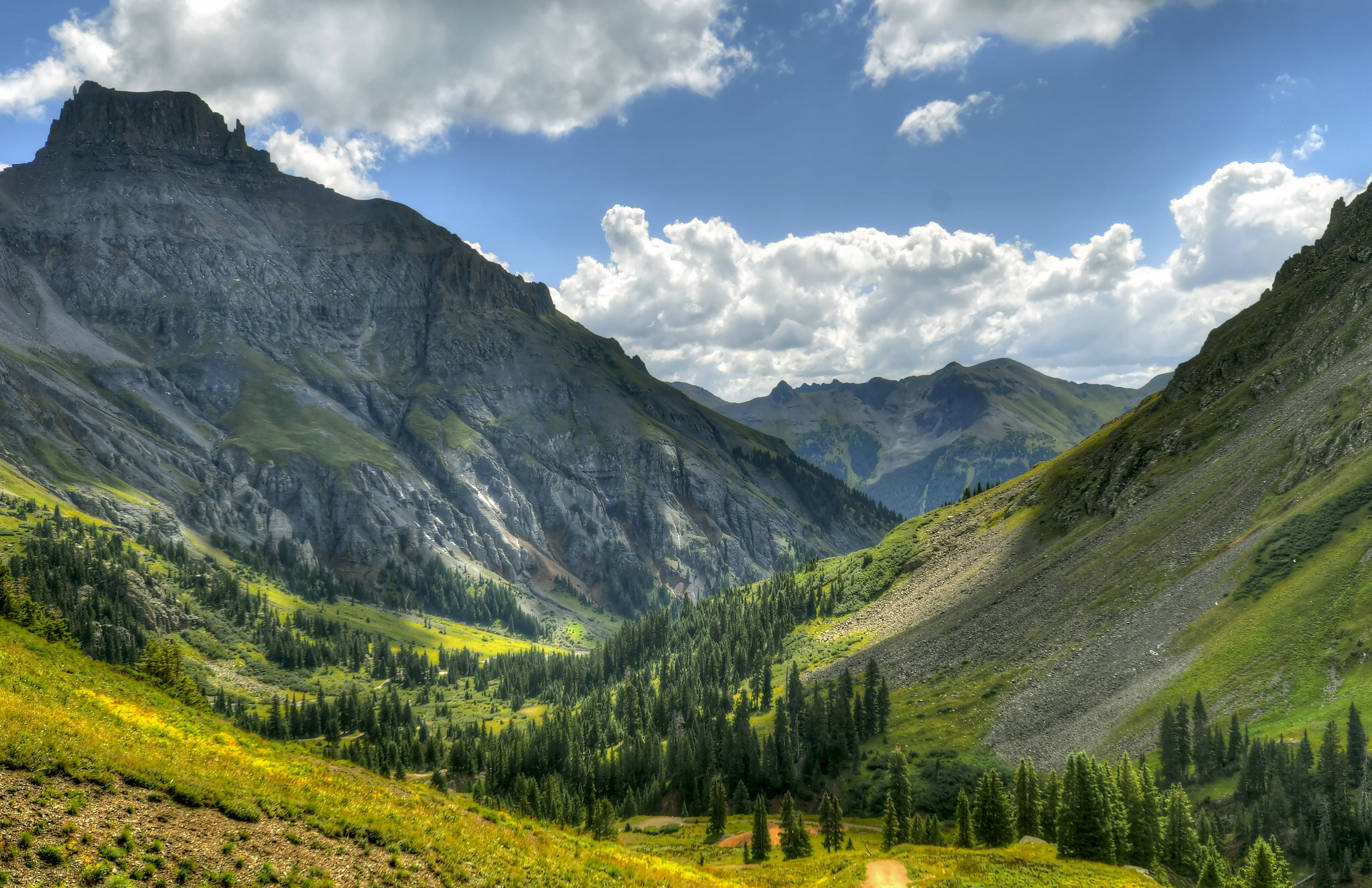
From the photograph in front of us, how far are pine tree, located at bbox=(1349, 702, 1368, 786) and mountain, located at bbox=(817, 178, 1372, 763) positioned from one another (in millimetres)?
5241

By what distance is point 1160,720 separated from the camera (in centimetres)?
7594

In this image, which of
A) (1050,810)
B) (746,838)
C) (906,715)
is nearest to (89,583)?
(746,838)

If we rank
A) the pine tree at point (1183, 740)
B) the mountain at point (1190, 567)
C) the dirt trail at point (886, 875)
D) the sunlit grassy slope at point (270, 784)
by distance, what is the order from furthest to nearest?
1. the mountain at point (1190, 567)
2. the pine tree at point (1183, 740)
3. the dirt trail at point (886, 875)
4. the sunlit grassy slope at point (270, 784)

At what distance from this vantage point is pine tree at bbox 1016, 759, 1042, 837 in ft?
210

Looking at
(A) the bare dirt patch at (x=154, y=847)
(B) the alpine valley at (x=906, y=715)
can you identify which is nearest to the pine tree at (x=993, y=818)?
(B) the alpine valley at (x=906, y=715)

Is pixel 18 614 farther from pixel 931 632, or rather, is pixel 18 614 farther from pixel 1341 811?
pixel 931 632

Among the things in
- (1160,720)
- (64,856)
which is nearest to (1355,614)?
(1160,720)

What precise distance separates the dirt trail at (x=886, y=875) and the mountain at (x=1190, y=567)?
43280mm

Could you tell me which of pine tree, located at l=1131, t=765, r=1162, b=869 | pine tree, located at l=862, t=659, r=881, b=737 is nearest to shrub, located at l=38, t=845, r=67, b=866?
pine tree, located at l=1131, t=765, r=1162, b=869

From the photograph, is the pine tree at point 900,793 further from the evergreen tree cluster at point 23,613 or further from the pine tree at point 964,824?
the evergreen tree cluster at point 23,613

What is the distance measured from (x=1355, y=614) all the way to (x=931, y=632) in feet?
205

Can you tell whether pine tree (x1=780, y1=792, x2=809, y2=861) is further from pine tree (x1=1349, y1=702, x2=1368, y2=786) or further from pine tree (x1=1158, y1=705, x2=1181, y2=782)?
pine tree (x1=1349, y1=702, x2=1368, y2=786)

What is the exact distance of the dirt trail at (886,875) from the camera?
141ft

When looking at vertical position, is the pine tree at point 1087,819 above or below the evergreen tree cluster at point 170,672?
below
